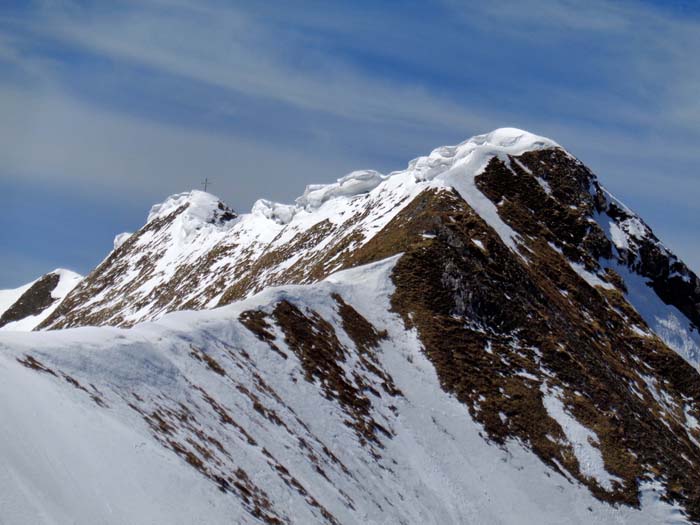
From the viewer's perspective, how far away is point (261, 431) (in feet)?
125

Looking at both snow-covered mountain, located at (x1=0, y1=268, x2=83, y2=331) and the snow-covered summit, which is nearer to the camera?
the snow-covered summit

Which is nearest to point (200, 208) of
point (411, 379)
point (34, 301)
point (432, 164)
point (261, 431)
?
point (34, 301)

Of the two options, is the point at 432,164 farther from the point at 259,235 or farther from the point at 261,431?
the point at 261,431

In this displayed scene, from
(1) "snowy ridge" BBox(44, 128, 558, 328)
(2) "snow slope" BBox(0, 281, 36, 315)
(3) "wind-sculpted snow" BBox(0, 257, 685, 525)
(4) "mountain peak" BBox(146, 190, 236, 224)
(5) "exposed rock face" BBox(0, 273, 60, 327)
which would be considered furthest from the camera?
(2) "snow slope" BBox(0, 281, 36, 315)

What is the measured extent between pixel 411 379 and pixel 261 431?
49.1 feet

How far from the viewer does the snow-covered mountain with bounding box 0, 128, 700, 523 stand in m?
28.8

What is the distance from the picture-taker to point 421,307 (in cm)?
5703

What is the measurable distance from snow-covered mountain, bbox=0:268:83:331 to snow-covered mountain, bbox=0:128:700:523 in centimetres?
6455

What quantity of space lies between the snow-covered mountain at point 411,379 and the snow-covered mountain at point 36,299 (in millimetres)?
64552

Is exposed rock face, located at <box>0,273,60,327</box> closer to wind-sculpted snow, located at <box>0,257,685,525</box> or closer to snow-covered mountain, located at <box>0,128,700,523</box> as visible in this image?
snow-covered mountain, located at <box>0,128,700,523</box>

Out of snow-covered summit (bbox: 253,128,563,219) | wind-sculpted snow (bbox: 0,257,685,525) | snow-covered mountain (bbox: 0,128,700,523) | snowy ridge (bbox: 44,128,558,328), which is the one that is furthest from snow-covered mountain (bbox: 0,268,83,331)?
wind-sculpted snow (bbox: 0,257,685,525)

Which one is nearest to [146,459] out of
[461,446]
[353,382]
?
[353,382]

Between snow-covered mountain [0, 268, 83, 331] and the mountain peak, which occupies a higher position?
snow-covered mountain [0, 268, 83, 331]

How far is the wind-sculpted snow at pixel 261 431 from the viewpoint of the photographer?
1008 inches
